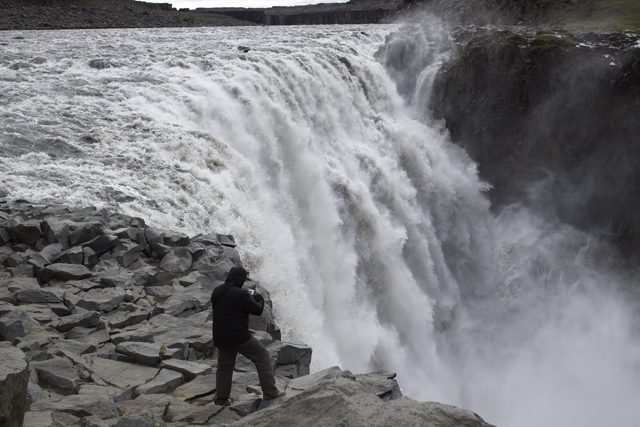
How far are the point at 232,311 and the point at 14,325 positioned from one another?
3.20 meters

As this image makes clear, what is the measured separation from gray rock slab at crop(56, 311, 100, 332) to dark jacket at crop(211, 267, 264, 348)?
2.60 meters

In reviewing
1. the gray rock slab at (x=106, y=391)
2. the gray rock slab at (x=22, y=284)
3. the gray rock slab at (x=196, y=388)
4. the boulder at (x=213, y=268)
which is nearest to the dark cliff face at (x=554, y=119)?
the boulder at (x=213, y=268)

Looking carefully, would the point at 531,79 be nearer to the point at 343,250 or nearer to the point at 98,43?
the point at 343,250

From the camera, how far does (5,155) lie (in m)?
14.3

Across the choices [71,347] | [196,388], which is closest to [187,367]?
[196,388]

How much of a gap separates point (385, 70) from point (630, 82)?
11.3m

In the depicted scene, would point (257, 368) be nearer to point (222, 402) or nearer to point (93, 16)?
point (222, 402)

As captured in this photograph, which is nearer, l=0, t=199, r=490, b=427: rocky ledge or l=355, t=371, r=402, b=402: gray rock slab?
l=0, t=199, r=490, b=427: rocky ledge

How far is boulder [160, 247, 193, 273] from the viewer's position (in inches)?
442

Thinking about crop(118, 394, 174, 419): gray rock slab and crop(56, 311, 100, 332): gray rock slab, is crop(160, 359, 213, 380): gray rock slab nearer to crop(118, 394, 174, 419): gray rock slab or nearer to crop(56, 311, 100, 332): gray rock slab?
crop(118, 394, 174, 419): gray rock slab

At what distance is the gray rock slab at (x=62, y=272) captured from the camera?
395 inches

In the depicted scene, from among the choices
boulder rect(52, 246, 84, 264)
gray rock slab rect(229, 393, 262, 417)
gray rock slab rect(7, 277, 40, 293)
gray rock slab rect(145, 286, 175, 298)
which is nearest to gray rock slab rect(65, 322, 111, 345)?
gray rock slab rect(7, 277, 40, 293)

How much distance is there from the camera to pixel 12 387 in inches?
203

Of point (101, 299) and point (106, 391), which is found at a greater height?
point (101, 299)
